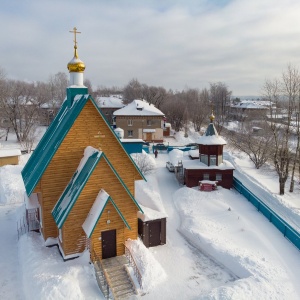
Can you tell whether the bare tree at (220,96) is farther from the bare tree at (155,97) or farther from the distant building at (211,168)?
the distant building at (211,168)

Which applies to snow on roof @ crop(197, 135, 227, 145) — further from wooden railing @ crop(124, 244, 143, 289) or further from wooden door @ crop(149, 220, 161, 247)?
wooden railing @ crop(124, 244, 143, 289)

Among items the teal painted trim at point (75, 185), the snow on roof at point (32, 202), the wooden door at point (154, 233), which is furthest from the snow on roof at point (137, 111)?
the teal painted trim at point (75, 185)

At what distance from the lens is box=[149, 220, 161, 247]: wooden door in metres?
14.8

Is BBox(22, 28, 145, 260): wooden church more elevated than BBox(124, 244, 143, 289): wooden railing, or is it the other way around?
BBox(22, 28, 145, 260): wooden church

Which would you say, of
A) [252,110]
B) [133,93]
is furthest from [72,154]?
[133,93]

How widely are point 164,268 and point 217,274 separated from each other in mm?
2341

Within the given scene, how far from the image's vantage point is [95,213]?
1221 cm

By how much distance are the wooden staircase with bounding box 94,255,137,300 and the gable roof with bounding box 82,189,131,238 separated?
159 cm

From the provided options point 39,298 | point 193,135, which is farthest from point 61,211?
point 193,135

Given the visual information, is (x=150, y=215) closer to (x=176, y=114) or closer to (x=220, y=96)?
(x=176, y=114)

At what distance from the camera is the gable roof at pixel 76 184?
12203mm

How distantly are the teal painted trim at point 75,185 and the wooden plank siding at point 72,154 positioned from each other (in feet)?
1.23

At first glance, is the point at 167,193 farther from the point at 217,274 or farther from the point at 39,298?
the point at 39,298

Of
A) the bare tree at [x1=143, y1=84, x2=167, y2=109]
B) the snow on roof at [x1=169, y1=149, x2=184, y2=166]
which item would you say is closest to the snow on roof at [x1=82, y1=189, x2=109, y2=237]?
the snow on roof at [x1=169, y1=149, x2=184, y2=166]
